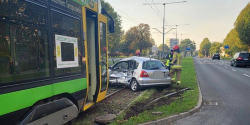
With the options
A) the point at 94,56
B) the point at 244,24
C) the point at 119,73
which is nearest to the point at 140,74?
the point at 119,73

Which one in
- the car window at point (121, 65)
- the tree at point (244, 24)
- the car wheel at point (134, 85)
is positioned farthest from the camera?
the tree at point (244, 24)

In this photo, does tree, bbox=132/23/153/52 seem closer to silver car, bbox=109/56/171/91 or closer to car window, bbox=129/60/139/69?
silver car, bbox=109/56/171/91

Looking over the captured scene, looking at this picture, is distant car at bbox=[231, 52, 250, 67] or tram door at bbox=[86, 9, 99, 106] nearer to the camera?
tram door at bbox=[86, 9, 99, 106]

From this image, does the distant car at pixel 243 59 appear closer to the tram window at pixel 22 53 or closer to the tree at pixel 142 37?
the tram window at pixel 22 53

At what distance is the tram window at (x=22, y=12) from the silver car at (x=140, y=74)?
6122mm

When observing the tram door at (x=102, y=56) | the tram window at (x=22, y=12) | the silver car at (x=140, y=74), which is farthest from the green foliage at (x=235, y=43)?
the tram window at (x=22, y=12)

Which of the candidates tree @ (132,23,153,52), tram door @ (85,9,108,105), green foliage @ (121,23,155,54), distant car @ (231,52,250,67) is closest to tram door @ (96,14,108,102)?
tram door @ (85,9,108,105)

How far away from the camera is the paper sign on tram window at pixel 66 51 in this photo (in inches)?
163

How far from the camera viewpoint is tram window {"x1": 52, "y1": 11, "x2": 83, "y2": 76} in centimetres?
411

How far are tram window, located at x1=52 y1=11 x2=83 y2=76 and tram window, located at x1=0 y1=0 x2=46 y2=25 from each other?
375 mm

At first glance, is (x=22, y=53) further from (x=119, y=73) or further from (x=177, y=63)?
(x=177, y=63)

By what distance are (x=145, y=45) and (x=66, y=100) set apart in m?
58.9

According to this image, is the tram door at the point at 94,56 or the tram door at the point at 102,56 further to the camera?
the tram door at the point at 102,56

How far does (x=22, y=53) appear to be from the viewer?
3367 millimetres
